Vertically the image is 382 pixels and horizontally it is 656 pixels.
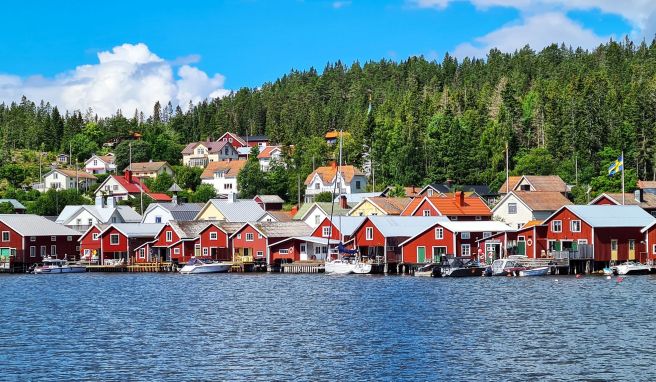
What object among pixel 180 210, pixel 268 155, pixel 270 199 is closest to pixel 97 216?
pixel 180 210

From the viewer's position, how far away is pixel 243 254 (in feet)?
349

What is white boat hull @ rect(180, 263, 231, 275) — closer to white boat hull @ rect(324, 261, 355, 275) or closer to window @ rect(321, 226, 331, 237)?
window @ rect(321, 226, 331, 237)

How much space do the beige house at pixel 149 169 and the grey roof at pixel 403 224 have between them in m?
85.6

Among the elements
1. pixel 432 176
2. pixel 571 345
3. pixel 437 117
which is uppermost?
pixel 437 117

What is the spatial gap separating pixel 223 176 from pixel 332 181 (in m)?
33.2

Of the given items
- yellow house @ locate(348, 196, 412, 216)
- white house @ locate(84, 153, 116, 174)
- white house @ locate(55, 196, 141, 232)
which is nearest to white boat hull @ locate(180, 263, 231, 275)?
yellow house @ locate(348, 196, 412, 216)

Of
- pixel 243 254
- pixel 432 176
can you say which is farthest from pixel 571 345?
pixel 432 176

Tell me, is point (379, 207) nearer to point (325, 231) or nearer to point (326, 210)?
point (326, 210)

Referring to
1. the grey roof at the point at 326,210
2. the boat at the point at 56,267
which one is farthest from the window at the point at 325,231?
the boat at the point at 56,267

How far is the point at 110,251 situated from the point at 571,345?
77.3 m

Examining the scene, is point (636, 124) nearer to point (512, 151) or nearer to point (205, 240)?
point (512, 151)

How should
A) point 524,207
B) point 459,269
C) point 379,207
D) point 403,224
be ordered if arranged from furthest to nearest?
point 379,207 < point 524,207 < point 403,224 < point 459,269

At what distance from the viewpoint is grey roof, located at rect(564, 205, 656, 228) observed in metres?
88.8

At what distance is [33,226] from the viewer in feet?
385
